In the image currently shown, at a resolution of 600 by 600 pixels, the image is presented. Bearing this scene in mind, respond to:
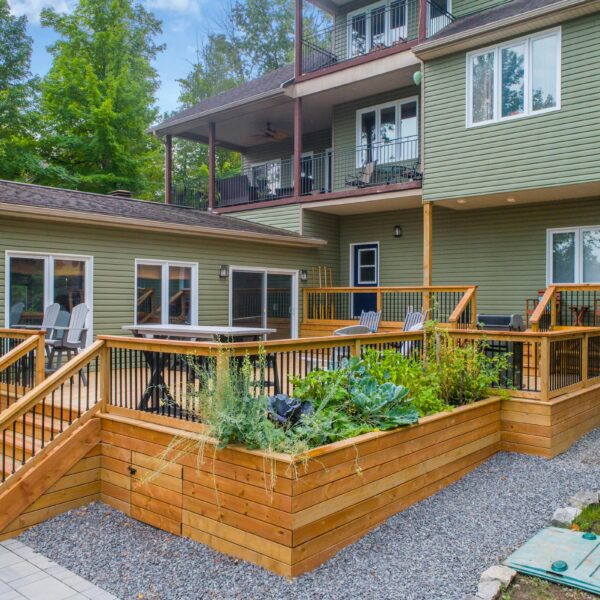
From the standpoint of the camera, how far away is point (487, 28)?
376 inches

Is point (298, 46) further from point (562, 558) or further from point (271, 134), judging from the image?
point (562, 558)

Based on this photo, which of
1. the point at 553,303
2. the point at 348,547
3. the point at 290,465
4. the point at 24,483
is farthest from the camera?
the point at 553,303

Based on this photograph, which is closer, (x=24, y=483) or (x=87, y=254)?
(x=24, y=483)

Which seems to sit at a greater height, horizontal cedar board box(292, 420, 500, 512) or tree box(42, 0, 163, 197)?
tree box(42, 0, 163, 197)

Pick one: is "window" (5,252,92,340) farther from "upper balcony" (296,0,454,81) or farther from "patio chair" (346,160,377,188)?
"upper balcony" (296,0,454,81)

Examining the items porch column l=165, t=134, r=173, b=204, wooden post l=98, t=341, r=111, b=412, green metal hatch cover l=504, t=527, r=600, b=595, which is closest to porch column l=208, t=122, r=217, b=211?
porch column l=165, t=134, r=173, b=204

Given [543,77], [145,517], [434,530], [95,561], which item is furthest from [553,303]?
[95,561]

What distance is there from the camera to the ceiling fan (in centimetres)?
1492

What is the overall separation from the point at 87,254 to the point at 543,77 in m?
8.25

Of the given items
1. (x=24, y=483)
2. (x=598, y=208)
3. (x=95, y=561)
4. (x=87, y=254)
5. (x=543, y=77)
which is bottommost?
(x=95, y=561)

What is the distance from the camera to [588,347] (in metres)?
6.93

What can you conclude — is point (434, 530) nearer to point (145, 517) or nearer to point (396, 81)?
point (145, 517)

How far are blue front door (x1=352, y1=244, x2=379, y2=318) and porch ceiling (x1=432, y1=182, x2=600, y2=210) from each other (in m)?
2.53

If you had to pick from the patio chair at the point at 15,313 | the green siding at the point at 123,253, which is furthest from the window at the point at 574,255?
the patio chair at the point at 15,313
